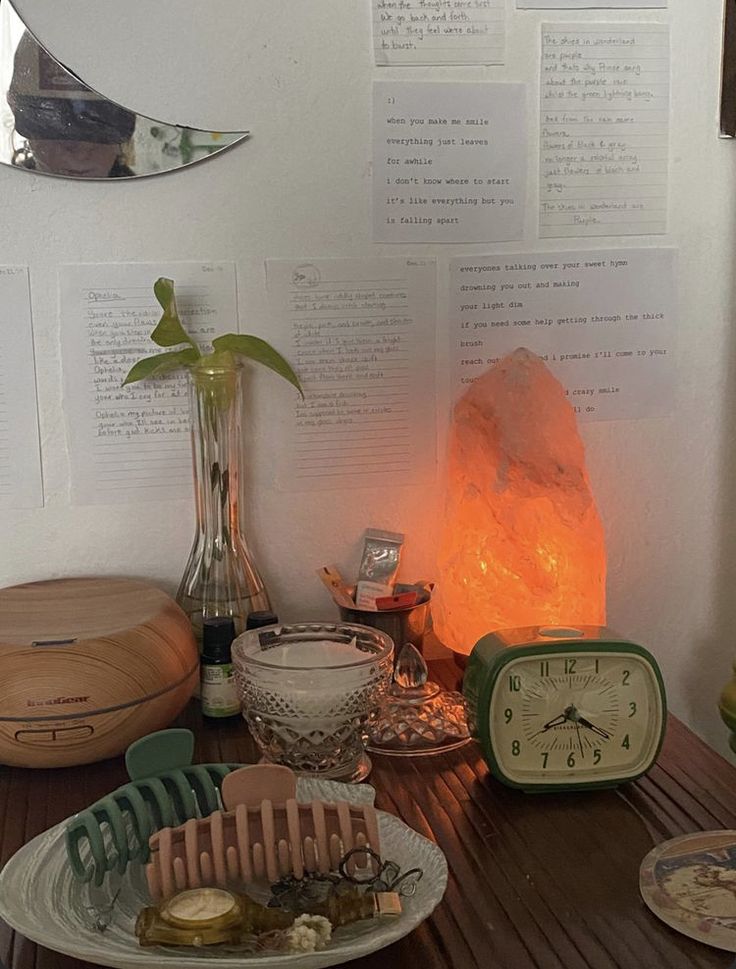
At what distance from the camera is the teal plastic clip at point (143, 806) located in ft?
2.60

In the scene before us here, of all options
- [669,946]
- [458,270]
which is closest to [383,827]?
[669,946]

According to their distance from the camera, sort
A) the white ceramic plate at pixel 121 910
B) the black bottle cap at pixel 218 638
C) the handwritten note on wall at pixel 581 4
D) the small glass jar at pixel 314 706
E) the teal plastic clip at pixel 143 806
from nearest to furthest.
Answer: the white ceramic plate at pixel 121 910 → the teal plastic clip at pixel 143 806 → the small glass jar at pixel 314 706 → the black bottle cap at pixel 218 638 → the handwritten note on wall at pixel 581 4

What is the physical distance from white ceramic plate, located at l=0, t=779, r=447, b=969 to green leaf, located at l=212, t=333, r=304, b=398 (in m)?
0.50

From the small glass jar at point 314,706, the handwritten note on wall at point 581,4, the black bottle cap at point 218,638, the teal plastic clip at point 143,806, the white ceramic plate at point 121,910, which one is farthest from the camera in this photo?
the handwritten note on wall at point 581,4

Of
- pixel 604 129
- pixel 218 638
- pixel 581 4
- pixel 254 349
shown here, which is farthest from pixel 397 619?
pixel 581 4

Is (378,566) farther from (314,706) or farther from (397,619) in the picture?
(314,706)

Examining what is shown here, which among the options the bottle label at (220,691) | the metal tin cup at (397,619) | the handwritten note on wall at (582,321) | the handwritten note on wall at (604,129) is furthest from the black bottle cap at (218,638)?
the handwritten note on wall at (604,129)

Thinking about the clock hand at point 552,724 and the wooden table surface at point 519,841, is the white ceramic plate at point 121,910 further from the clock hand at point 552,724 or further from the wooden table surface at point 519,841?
the clock hand at point 552,724

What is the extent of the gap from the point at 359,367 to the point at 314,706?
0.43 metres

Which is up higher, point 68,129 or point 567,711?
point 68,129

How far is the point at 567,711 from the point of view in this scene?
Result: 956 millimetres

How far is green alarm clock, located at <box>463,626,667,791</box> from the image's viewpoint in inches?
37.2

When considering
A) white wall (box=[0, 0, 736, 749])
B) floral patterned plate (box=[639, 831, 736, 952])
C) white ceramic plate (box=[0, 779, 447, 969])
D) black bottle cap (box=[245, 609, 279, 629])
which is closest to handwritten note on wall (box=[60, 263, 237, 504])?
white wall (box=[0, 0, 736, 749])

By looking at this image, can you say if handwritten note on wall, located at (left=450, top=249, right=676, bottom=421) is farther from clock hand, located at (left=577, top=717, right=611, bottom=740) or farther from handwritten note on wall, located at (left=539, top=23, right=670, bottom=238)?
clock hand, located at (left=577, top=717, right=611, bottom=740)
